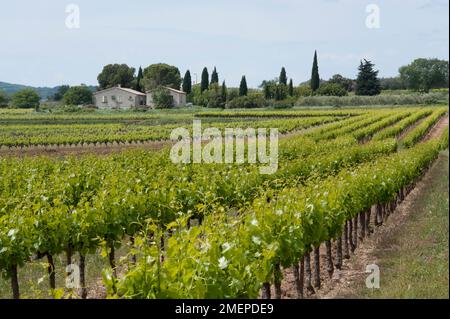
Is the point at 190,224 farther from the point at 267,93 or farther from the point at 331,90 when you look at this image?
the point at 331,90

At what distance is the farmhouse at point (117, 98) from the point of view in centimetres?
8094

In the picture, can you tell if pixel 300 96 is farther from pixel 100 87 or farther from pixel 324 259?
pixel 324 259

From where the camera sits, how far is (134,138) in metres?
45.6

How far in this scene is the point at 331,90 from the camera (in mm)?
95125

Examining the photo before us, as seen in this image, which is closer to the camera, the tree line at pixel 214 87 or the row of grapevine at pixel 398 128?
the row of grapevine at pixel 398 128

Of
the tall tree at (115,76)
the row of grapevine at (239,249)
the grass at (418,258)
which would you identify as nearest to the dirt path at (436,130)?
the grass at (418,258)

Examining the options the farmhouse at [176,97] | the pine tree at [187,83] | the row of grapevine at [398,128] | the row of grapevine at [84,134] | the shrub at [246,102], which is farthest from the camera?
the pine tree at [187,83]

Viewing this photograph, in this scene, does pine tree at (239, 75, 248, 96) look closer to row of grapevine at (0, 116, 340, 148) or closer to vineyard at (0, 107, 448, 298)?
row of grapevine at (0, 116, 340, 148)

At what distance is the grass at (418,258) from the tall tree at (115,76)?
7937 centimetres

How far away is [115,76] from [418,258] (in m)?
85.0

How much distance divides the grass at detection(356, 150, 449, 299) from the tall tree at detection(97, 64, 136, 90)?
79.4 meters

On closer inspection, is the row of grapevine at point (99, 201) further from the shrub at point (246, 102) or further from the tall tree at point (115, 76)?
the tall tree at point (115, 76)

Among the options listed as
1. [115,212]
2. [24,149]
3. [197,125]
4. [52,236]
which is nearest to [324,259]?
[115,212]

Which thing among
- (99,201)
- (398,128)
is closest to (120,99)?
(398,128)
